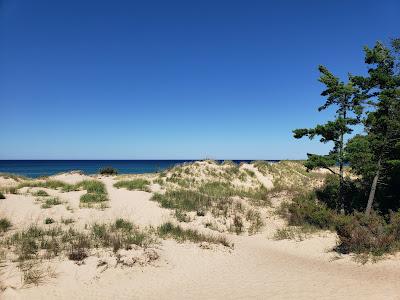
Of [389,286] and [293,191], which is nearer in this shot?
[389,286]

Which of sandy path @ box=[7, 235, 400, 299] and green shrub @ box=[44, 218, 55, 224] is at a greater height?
green shrub @ box=[44, 218, 55, 224]

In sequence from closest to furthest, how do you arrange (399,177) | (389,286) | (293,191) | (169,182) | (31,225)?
A: (389,286) < (31,225) < (399,177) < (293,191) < (169,182)

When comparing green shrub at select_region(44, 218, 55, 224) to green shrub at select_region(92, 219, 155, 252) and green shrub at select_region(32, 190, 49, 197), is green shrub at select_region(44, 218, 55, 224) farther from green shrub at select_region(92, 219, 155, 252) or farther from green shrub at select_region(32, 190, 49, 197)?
green shrub at select_region(32, 190, 49, 197)

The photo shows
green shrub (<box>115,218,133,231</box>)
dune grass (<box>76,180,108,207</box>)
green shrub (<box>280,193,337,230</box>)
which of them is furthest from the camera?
dune grass (<box>76,180,108,207</box>)

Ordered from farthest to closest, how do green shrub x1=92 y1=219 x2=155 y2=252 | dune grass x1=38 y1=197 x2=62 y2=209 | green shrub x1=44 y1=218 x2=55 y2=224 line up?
dune grass x1=38 y1=197 x2=62 y2=209, green shrub x1=44 y1=218 x2=55 y2=224, green shrub x1=92 y1=219 x2=155 y2=252

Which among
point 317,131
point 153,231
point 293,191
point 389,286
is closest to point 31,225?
point 153,231

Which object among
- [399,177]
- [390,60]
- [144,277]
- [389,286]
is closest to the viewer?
[389,286]

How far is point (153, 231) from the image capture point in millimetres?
16234

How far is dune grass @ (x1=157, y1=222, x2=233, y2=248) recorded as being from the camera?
1464 centimetres

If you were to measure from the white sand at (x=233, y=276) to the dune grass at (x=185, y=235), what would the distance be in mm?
541

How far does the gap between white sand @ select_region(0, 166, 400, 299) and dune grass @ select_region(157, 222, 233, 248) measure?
0.54 metres

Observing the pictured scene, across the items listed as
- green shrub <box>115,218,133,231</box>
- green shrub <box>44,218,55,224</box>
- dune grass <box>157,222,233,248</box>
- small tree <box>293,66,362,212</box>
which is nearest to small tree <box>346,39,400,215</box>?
small tree <box>293,66,362,212</box>

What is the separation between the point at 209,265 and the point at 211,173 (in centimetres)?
2279

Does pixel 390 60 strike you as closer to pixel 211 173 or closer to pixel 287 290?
pixel 287 290
